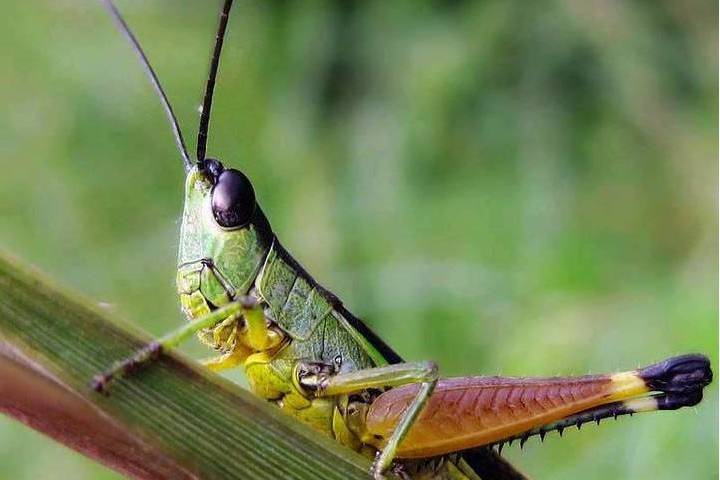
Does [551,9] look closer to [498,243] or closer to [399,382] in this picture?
[498,243]

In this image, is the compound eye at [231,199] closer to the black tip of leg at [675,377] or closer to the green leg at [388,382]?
the green leg at [388,382]

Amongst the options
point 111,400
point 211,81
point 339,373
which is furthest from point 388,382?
point 111,400

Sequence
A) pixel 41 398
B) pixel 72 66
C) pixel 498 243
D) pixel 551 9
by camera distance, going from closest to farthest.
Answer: pixel 41 398, pixel 498 243, pixel 551 9, pixel 72 66

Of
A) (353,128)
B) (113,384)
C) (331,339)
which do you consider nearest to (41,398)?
(113,384)

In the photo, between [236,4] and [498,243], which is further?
[236,4]

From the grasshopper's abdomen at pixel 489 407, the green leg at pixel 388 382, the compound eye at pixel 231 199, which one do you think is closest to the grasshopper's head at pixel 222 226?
the compound eye at pixel 231 199

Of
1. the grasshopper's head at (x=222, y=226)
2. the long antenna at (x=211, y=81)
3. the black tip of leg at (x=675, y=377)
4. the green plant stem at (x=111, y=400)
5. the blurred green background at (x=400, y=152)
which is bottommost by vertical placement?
the green plant stem at (x=111, y=400)

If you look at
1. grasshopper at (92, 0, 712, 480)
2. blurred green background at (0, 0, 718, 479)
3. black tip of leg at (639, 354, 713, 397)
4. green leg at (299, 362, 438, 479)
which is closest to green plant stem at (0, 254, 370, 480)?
green leg at (299, 362, 438, 479)
